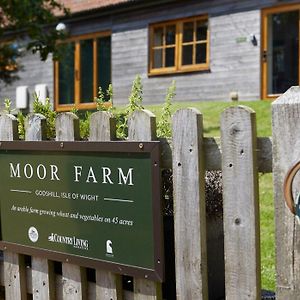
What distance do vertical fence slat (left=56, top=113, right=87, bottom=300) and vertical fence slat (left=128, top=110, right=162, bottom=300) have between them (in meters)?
0.39

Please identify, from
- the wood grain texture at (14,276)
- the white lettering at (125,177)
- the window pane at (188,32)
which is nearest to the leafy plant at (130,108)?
the white lettering at (125,177)

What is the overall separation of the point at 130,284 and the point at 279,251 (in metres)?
1.00

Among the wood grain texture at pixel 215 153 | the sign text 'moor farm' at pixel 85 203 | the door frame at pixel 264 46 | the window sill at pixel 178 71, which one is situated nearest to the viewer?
the wood grain texture at pixel 215 153

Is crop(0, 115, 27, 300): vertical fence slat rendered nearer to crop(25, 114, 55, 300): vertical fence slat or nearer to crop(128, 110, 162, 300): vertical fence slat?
crop(25, 114, 55, 300): vertical fence slat

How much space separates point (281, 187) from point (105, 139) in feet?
3.24

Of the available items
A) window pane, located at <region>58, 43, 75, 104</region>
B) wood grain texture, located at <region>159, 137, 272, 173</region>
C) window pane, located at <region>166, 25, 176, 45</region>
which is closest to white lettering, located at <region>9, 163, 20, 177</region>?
wood grain texture, located at <region>159, 137, 272, 173</region>

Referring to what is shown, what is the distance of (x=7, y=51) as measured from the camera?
1353 cm

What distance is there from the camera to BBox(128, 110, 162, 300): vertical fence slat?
8.93 feet

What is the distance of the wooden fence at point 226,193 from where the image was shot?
229cm

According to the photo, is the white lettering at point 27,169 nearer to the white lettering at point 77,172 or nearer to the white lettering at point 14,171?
the white lettering at point 14,171

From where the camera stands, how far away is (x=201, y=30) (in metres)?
14.4

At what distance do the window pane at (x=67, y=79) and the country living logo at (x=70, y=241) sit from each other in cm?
1485

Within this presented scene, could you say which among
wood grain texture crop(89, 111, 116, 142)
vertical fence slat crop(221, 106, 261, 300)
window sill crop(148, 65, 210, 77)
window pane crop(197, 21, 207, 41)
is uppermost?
window pane crop(197, 21, 207, 41)

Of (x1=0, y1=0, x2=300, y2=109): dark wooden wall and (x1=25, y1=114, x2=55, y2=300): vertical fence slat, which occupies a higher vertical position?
(x1=0, y1=0, x2=300, y2=109): dark wooden wall
